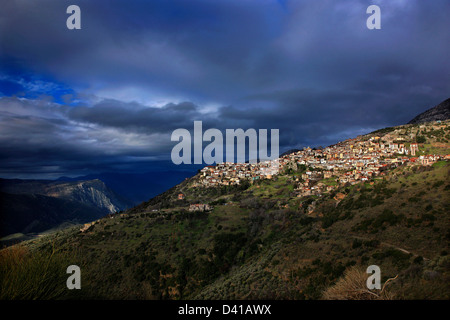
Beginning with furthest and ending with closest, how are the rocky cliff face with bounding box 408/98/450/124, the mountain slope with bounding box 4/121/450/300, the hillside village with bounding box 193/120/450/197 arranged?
the rocky cliff face with bounding box 408/98/450/124 → the hillside village with bounding box 193/120/450/197 → the mountain slope with bounding box 4/121/450/300

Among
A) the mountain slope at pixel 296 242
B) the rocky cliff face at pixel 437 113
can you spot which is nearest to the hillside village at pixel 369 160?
the mountain slope at pixel 296 242

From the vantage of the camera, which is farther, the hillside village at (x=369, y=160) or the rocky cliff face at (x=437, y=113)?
the rocky cliff face at (x=437, y=113)

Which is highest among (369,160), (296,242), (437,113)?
(437,113)

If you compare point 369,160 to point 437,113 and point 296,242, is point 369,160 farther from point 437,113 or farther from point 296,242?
point 437,113

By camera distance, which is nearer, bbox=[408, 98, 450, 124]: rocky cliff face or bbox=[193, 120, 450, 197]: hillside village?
bbox=[193, 120, 450, 197]: hillside village

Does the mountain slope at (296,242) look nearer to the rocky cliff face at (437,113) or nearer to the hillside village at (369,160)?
the hillside village at (369,160)

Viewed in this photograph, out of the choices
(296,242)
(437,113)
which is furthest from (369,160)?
(437,113)

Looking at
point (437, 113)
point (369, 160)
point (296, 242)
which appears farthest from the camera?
point (437, 113)

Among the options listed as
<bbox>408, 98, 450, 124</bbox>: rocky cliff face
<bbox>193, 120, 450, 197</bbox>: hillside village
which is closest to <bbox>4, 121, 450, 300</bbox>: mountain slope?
<bbox>193, 120, 450, 197</bbox>: hillside village

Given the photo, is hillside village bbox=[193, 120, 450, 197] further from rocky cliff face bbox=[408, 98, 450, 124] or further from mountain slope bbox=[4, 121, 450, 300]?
rocky cliff face bbox=[408, 98, 450, 124]
